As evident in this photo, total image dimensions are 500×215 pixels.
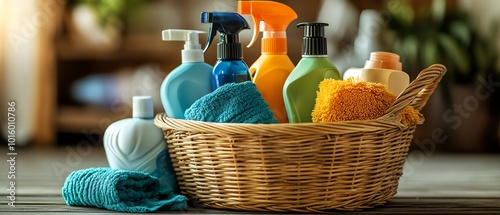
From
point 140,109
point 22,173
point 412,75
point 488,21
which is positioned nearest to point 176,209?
point 140,109

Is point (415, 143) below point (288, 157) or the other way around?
below

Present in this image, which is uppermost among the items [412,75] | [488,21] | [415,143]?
[488,21]

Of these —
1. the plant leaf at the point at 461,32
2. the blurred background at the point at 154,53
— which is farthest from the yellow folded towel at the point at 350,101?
the plant leaf at the point at 461,32

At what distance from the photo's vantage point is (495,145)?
198 centimetres

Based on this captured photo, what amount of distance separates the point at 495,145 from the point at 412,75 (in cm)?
30

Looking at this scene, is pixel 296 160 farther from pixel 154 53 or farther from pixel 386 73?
pixel 154 53

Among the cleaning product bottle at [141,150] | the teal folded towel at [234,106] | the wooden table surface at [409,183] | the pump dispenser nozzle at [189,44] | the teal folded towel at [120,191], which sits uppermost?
the pump dispenser nozzle at [189,44]

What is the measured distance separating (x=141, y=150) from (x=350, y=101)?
13.1 inches

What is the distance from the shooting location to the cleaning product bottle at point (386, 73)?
1.07 m

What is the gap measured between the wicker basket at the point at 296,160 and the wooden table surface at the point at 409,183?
5 centimetres

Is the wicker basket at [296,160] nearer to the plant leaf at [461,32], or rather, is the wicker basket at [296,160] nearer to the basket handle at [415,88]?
the basket handle at [415,88]

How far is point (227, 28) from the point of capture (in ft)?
3.45

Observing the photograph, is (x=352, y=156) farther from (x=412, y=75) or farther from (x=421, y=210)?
(x=412, y=75)

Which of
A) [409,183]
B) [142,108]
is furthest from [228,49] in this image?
[409,183]
